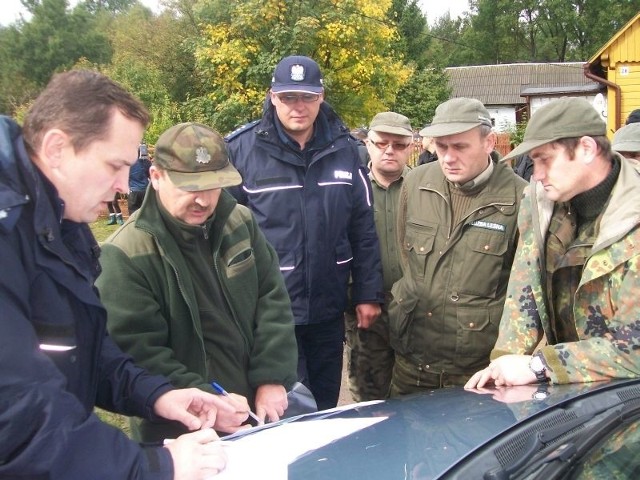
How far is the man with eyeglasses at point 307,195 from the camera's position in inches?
125

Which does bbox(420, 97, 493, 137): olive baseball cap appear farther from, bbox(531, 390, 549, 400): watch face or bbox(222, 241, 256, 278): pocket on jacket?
bbox(531, 390, 549, 400): watch face

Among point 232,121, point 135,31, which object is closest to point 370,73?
Answer: point 232,121

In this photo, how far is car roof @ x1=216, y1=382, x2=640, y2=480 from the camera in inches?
59.4

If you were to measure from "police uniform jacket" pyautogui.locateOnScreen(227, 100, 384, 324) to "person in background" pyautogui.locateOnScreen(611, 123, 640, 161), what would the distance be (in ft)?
8.62

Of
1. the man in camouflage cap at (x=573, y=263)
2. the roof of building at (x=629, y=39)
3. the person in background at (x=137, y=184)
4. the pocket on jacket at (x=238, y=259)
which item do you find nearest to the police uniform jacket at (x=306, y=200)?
the pocket on jacket at (x=238, y=259)

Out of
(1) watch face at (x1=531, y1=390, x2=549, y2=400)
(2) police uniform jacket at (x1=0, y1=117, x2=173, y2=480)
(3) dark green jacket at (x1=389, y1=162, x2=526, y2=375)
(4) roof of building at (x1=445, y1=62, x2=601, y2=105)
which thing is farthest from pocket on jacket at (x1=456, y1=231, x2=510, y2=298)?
(4) roof of building at (x1=445, y1=62, x2=601, y2=105)

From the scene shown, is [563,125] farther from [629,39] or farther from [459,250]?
[629,39]

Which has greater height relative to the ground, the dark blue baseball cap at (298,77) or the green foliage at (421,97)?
the green foliage at (421,97)

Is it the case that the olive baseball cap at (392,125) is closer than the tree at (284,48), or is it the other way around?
the olive baseball cap at (392,125)

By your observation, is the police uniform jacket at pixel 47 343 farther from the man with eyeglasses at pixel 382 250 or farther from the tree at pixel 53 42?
the tree at pixel 53 42

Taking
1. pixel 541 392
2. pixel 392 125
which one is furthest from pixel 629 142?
pixel 541 392

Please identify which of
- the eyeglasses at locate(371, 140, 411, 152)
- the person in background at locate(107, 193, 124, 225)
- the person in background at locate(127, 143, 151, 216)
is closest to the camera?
the eyeglasses at locate(371, 140, 411, 152)

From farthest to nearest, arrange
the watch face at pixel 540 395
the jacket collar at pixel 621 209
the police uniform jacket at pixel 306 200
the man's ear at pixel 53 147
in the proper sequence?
the police uniform jacket at pixel 306 200 < the jacket collar at pixel 621 209 < the watch face at pixel 540 395 < the man's ear at pixel 53 147

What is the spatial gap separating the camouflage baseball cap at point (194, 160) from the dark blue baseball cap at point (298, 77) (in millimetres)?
1030
